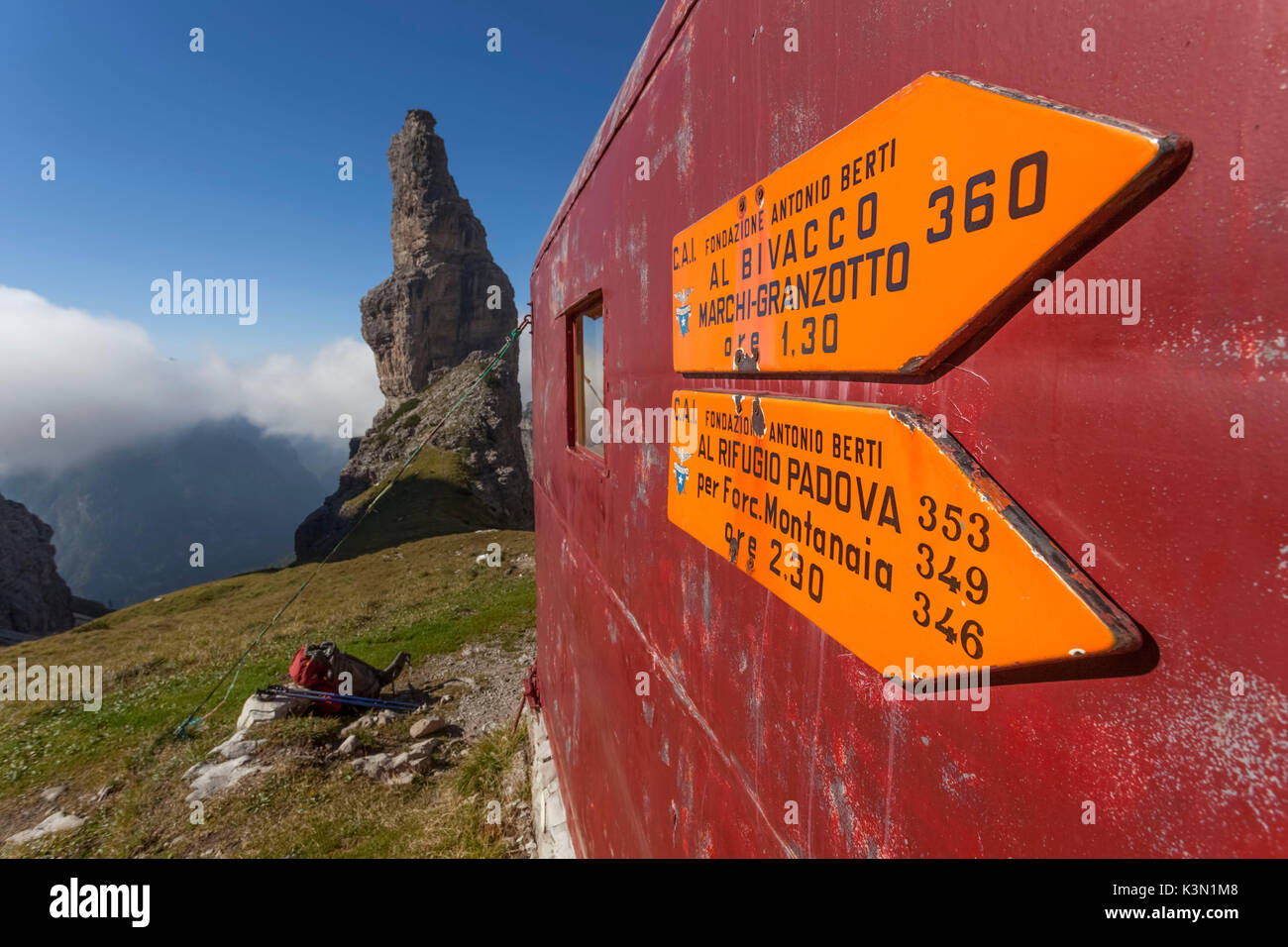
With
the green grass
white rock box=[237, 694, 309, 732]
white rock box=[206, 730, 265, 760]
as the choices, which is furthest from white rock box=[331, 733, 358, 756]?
white rock box=[237, 694, 309, 732]

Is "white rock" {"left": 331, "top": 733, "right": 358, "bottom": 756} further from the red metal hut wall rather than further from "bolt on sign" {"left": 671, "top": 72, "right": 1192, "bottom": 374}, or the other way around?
"bolt on sign" {"left": 671, "top": 72, "right": 1192, "bottom": 374}

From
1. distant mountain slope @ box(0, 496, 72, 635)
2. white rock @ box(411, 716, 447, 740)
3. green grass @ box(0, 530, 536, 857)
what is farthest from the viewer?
distant mountain slope @ box(0, 496, 72, 635)

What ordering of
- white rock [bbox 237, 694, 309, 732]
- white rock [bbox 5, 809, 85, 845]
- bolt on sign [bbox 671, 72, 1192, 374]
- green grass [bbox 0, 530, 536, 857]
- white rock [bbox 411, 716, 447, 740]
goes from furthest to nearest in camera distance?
white rock [bbox 237, 694, 309, 732]
white rock [bbox 411, 716, 447, 740]
white rock [bbox 5, 809, 85, 845]
green grass [bbox 0, 530, 536, 857]
bolt on sign [bbox 671, 72, 1192, 374]

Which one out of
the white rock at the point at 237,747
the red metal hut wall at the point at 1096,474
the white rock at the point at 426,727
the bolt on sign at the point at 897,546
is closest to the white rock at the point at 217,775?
the white rock at the point at 237,747

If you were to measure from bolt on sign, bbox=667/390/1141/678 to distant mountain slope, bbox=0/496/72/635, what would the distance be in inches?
2094

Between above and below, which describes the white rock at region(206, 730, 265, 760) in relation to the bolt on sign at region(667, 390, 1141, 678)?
below

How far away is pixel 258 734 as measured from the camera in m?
10.2

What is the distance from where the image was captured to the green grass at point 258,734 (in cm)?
785

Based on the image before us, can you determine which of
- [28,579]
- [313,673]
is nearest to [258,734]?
[313,673]

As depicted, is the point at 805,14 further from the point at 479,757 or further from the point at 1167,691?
the point at 479,757

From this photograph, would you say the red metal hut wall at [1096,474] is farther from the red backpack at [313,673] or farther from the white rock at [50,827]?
the white rock at [50,827]

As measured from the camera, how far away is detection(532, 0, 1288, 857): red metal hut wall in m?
0.75
